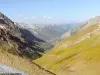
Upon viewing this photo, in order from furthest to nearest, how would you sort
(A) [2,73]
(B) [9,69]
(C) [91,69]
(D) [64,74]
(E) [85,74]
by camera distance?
(C) [91,69], (E) [85,74], (D) [64,74], (B) [9,69], (A) [2,73]

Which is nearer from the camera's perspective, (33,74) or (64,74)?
(33,74)

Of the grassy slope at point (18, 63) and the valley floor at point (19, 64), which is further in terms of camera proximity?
the grassy slope at point (18, 63)

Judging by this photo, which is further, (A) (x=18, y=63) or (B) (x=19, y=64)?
(A) (x=18, y=63)

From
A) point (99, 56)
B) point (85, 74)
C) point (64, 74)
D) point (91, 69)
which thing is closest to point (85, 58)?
point (99, 56)

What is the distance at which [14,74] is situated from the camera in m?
33.1

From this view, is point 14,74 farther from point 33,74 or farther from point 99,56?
point 99,56

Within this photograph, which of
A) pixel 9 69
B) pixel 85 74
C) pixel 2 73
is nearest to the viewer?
pixel 2 73

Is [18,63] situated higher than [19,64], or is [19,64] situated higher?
[18,63]

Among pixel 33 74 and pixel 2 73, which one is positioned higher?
pixel 33 74

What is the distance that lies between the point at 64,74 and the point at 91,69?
23186 millimetres

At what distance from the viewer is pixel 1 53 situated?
41.6 metres

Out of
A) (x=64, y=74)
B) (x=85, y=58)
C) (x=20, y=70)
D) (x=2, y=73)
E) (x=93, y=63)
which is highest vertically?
(x=85, y=58)

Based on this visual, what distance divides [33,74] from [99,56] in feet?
433

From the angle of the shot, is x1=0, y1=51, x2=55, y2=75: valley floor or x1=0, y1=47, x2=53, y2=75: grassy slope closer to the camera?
x1=0, y1=51, x2=55, y2=75: valley floor
